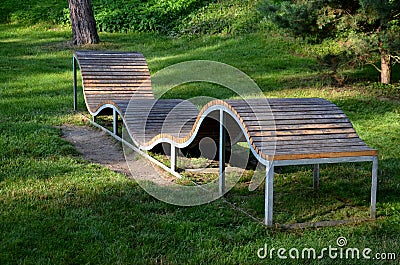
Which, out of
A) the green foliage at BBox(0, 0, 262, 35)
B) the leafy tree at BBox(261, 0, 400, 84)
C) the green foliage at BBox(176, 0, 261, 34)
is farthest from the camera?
the green foliage at BBox(0, 0, 262, 35)

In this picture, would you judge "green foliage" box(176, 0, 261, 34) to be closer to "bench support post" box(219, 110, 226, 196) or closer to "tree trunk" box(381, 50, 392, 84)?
"tree trunk" box(381, 50, 392, 84)

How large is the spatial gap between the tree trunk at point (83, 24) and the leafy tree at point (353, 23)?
19.5ft

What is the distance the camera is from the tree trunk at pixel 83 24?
599 inches

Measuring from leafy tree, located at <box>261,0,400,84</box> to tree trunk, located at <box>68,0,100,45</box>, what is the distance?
19.5 ft

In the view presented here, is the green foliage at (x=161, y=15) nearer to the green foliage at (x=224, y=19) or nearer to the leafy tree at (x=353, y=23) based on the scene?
the green foliage at (x=224, y=19)

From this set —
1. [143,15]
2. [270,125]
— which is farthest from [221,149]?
[143,15]

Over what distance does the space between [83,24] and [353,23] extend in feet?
25.7

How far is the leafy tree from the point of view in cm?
970

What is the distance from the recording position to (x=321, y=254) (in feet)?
13.4

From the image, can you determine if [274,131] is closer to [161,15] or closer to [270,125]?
[270,125]

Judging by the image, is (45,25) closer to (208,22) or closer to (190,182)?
(208,22)

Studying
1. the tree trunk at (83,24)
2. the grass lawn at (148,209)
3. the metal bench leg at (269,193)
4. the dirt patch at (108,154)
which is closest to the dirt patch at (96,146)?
the dirt patch at (108,154)

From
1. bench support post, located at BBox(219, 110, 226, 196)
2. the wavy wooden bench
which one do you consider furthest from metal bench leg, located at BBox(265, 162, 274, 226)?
bench support post, located at BBox(219, 110, 226, 196)

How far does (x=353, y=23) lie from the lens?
1005 cm
